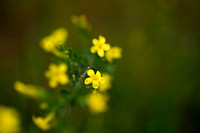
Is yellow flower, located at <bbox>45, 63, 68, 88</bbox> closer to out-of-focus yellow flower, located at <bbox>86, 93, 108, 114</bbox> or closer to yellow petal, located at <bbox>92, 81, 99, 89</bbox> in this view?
yellow petal, located at <bbox>92, 81, 99, 89</bbox>

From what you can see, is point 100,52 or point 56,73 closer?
point 100,52

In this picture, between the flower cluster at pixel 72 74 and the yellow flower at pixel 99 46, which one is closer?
the flower cluster at pixel 72 74

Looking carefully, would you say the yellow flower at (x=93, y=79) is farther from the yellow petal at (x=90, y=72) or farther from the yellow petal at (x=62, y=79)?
the yellow petal at (x=62, y=79)

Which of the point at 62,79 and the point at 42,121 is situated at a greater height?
the point at 62,79

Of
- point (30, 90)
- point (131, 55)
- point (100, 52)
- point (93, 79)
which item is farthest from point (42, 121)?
A: point (131, 55)

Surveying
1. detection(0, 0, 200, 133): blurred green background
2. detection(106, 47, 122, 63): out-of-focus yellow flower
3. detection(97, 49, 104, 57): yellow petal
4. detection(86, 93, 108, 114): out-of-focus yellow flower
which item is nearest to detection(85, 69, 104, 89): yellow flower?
detection(97, 49, 104, 57): yellow petal

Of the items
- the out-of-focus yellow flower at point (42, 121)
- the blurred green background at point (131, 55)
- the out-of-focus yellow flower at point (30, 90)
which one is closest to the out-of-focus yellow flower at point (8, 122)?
the blurred green background at point (131, 55)

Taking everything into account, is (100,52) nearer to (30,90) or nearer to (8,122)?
(30,90)

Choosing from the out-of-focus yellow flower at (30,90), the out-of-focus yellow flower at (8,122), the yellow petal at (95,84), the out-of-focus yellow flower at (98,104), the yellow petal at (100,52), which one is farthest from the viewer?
the out-of-focus yellow flower at (98,104)

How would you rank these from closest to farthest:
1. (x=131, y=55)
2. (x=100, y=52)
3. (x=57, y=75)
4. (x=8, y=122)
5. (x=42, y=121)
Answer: (x=100, y=52)
(x=42, y=121)
(x=57, y=75)
(x=8, y=122)
(x=131, y=55)

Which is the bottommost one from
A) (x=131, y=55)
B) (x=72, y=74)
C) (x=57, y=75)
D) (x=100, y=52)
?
(x=72, y=74)
